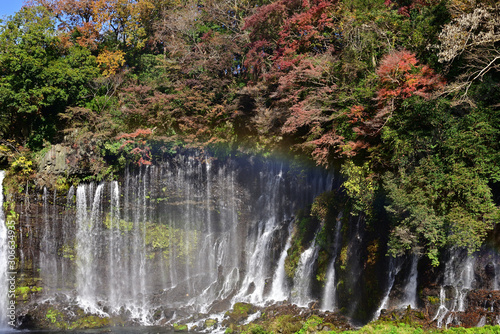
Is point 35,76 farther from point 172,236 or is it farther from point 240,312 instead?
point 240,312

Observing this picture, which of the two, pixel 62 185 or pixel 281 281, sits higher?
pixel 62 185

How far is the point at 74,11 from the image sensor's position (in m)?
27.2

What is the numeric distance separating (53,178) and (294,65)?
13.9m

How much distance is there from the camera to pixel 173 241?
2416 centimetres

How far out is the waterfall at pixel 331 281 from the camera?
705 inches

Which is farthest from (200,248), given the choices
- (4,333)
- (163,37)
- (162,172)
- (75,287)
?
(163,37)

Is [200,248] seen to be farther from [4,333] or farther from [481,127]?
[481,127]

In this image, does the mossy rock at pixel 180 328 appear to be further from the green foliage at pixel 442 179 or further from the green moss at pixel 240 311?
the green foliage at pixel 442 179

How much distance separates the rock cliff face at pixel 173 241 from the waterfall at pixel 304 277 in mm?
46

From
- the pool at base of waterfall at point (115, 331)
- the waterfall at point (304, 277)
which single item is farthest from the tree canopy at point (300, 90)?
the pool at base of waterfall at point (115, 331)

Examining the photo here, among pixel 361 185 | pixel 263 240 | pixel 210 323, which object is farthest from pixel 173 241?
pixel 361 185

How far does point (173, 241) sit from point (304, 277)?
333 inches

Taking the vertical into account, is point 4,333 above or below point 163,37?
below

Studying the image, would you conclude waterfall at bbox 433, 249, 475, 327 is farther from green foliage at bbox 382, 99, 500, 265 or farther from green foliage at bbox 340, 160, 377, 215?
green foliage at bbox 340, 160, 377, 215
